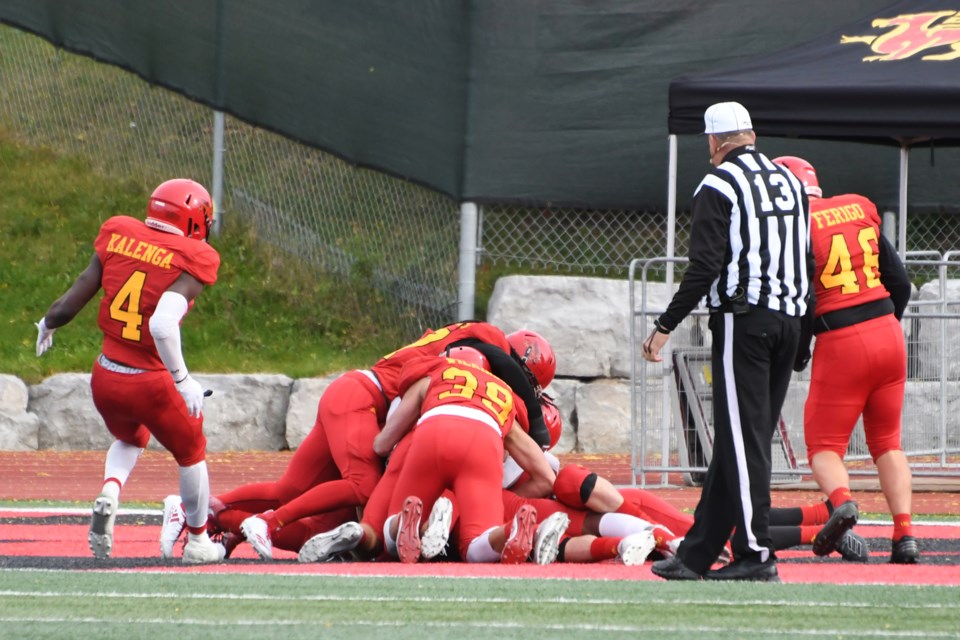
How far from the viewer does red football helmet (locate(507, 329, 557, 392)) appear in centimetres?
812

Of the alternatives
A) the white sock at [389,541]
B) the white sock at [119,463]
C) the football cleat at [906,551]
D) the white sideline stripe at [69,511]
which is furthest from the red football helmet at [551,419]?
the white sideline stripe at [69,511]

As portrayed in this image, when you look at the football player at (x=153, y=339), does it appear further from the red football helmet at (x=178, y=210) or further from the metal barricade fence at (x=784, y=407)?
the metal barricade fence at (x=784, y=407)

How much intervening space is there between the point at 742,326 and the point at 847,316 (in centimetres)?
139

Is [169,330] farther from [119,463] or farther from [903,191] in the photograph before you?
[903,191]

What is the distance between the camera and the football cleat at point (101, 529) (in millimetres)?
6898

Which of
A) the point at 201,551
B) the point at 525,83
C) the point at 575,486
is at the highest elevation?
the point at 525,83

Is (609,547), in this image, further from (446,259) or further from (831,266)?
(446,259)

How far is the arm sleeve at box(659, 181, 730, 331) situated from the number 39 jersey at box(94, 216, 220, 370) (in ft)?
7.58

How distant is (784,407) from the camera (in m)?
11.8

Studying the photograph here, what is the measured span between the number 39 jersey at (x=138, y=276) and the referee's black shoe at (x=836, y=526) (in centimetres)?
291

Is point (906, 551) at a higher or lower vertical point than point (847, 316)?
lower

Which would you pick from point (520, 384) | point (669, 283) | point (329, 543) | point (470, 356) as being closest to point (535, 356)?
point (520, 384)

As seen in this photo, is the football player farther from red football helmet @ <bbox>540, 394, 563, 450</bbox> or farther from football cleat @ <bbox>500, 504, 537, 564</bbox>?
red football helmet @ <bbox>540, 394, 563, 450</bbox>

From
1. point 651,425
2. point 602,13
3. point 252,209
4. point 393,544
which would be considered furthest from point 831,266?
point 252,209
